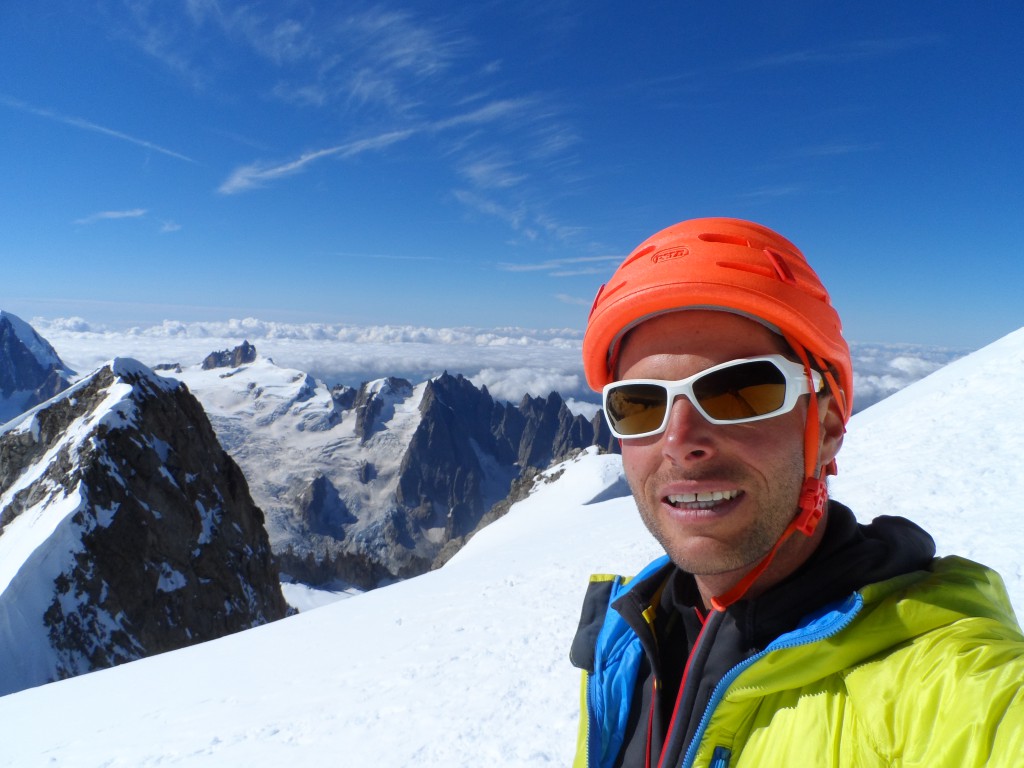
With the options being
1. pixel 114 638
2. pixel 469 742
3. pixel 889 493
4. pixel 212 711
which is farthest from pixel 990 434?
A: pixel 114 638

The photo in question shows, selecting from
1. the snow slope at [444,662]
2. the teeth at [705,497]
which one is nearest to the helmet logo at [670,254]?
the teeth at [705,497]

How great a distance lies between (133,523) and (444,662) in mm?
37856

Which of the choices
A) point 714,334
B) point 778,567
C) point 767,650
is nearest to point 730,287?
point 714,334

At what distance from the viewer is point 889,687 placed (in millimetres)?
1607

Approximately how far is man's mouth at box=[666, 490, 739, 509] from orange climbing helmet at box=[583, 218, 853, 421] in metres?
0.69

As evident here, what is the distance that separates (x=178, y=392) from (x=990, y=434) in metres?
53.9

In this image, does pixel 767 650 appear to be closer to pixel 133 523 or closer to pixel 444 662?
pixel 444 662

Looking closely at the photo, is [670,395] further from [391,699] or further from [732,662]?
[391,699]

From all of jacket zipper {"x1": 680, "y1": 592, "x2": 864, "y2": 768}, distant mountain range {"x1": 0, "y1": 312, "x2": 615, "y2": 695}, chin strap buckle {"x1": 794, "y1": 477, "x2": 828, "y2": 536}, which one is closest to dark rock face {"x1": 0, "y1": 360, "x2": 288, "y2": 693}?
distant mountain range {"x1": 0, "y1": 312, "x2": 615, "y2": 695}

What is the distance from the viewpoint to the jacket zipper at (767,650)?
1.73m

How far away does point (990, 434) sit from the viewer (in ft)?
40.6

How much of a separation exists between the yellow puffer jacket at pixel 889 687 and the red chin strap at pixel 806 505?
28 cm

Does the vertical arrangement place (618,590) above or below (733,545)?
below

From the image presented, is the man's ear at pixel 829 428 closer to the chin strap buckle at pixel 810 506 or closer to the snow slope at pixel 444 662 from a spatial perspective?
the chin strap buckle at pixel 810 506
